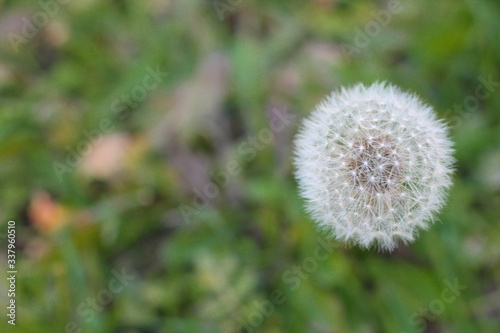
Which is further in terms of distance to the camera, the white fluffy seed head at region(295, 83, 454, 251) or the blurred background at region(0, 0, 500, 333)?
the blurred background at region(0, 0, 500, 333)

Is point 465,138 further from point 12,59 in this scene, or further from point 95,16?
point 12,59

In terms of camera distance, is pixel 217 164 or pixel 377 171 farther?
pixel 217 164

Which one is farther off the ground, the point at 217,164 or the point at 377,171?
the point at 377,171

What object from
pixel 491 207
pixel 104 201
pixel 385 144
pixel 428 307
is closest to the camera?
pixel 385 144

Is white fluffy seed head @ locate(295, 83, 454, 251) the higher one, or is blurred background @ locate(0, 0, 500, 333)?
white fluffy seed head @ locate(295, 83, 454, 251)

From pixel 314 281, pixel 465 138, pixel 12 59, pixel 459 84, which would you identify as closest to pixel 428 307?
pixel 314 281
